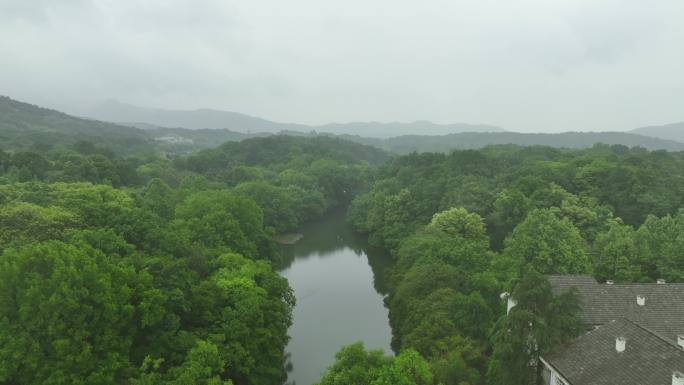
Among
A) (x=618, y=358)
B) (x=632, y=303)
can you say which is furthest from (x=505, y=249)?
(x=618, y=358)

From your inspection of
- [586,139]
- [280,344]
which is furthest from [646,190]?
[586,139]

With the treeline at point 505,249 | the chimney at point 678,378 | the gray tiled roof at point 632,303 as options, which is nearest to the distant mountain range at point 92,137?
the treeline at point 505,249

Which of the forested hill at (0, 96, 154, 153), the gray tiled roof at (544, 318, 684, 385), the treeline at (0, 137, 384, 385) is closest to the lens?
the gray tiled roof at (544, 318, 684, 385)

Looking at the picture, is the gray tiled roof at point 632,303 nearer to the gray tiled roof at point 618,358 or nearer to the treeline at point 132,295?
the gray tiled roof at point 618,358

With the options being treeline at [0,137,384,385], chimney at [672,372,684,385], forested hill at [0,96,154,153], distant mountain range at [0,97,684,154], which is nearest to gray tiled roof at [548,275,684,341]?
chimney at [672,372,684,385]

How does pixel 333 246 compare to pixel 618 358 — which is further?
pixel 333 246

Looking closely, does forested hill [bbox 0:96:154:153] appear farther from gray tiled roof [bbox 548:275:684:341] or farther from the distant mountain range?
gray tiled roof [bbox 548:275:684:341]

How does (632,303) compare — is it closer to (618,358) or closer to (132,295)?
(618,358)
